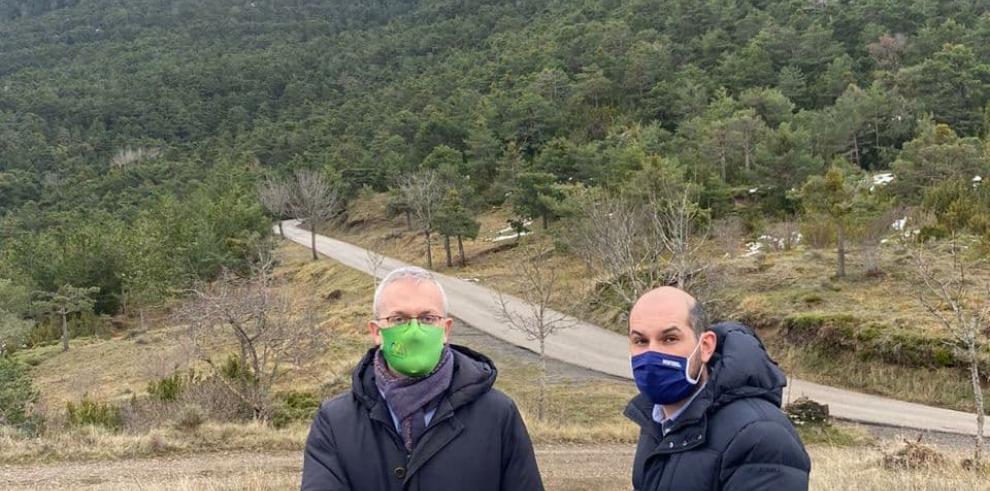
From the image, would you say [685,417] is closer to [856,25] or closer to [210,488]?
[210,488]

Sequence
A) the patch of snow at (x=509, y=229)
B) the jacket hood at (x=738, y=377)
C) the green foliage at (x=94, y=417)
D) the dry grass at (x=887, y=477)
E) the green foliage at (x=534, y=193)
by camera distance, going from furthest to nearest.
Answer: the patch of snow at (x=509, y=229)
the green foliage at (x=534, y=193)
the green foliage at (x=94, y=417)
the dry grass at (x=887, y=477)
the jacket hood at (x=738, y=377)

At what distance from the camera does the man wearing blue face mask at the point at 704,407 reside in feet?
7.45

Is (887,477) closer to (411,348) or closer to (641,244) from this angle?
(411,348)

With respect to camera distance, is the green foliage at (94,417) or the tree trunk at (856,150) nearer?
the green foliage at (94,417)

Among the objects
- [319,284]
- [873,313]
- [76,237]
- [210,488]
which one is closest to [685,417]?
[210,488]

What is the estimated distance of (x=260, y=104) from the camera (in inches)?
4788

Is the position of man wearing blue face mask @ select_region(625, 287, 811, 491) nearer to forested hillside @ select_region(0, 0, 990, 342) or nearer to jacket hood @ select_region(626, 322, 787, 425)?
jacket hood @ select_region(626, 322, 787, 425)

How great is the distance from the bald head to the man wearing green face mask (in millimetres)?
614

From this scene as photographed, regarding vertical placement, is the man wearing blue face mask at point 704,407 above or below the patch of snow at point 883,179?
above

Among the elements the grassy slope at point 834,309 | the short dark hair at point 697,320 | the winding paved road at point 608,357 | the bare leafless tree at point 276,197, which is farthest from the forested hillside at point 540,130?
the short dark hair at point 697,320

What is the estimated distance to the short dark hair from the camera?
8.57 feet

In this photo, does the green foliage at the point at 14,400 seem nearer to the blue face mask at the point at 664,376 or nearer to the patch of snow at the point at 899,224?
the blue face mask at the point at 664,376

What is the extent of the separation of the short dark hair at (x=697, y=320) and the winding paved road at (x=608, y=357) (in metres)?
15.4

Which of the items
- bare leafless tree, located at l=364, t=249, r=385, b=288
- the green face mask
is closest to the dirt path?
the green face mask
